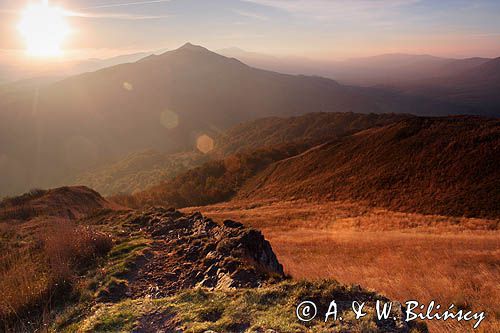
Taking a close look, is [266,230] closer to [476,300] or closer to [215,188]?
[476,300]

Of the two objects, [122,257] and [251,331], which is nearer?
[251,331]

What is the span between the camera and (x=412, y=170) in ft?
135

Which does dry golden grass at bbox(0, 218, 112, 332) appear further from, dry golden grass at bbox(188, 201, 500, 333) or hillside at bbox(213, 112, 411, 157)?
hillside at bbox(213, 112, 411, 157)

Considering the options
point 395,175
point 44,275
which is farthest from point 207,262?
point 395,175

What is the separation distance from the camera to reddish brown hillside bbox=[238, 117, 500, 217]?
34.1 metres

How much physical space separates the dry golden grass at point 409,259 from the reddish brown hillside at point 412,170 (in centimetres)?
601

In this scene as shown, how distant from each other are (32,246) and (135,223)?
5.95 m

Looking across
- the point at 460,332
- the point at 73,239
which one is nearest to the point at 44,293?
the point at 73,239

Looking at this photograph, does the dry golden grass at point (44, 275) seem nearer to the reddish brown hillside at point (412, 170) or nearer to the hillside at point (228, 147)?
the reddish brown hillside at point (412, 170)

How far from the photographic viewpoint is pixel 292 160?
6391 centimetres

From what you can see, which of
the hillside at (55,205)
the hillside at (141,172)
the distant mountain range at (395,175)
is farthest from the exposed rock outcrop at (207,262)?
the hillside at (141,172)

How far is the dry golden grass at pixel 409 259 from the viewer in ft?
26.8

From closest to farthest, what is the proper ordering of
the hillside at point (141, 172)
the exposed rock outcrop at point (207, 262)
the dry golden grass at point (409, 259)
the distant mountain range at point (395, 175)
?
the exposed rock outcrop at point (207, 262)
the dry golden grass at point (409, 259)
the distant mountain range at point (395, 175)
the hillside at point (141, 172)

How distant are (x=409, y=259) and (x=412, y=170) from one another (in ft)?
101
